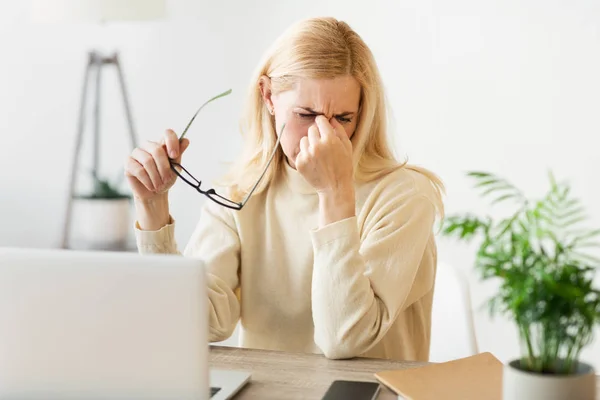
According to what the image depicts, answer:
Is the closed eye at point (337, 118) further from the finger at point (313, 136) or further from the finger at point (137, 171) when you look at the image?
the finger at point (137, 171)

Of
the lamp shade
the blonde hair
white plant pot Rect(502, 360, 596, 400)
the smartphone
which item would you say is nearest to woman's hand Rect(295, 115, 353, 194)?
the blonde hair

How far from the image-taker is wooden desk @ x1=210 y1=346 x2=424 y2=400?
121 centimetres

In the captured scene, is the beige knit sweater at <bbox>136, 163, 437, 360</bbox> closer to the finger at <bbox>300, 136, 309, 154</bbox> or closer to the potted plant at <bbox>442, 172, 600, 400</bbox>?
the finger at <bbox>300, 136, 309, 154</bbox>

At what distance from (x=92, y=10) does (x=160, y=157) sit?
1.52m

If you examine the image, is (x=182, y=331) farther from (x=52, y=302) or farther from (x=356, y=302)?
(x=356, y=302)

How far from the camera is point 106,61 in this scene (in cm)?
318

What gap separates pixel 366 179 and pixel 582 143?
4.78ft

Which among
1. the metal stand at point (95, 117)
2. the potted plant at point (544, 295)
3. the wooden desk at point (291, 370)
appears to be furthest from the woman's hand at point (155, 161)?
the metal stand at point (95, 117)

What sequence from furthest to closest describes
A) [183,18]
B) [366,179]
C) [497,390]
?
[183,18] < [366,179] < [497,390]

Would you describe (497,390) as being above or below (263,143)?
below

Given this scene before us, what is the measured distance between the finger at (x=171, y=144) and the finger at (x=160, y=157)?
1cm

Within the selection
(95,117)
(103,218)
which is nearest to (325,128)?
(103,218)

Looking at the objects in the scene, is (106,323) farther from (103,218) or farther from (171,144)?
(103,218)

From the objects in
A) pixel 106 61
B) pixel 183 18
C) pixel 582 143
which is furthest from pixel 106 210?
pixel 582 143
